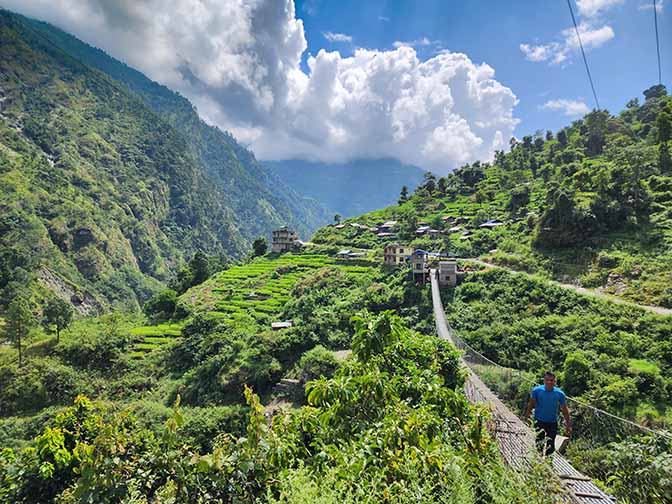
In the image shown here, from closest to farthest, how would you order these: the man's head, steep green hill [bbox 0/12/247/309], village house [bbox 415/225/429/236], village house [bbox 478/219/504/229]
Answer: the man's head, village house [bbox 478/219/504/229], village house [bbox 415/225/429/236], steep green hill [bbox 0/12/247/309]

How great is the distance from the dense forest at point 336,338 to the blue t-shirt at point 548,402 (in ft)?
2.53

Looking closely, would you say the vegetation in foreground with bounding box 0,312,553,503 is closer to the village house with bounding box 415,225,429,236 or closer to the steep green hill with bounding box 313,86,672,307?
the steep green hill with bounding box 313,86,672,307

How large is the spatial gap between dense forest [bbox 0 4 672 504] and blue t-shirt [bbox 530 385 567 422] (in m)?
0.77

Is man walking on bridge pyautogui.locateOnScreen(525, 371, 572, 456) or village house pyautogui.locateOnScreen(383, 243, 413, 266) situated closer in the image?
man walking on bridge pyautogui.locateOnScreen(525, 371, 572, 456)

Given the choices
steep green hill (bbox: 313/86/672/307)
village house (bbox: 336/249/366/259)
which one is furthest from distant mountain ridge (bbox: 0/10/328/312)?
steep green hill (bbox: 313/86/672/307)

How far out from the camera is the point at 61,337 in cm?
2980

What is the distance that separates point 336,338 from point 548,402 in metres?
23.0

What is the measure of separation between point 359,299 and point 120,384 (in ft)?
67.4

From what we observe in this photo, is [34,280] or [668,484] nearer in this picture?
[668,484]

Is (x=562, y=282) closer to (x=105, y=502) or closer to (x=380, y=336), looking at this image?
(x=380, y=336)

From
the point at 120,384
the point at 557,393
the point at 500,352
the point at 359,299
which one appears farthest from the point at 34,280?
the point at 557,393

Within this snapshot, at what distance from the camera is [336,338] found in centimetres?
2753

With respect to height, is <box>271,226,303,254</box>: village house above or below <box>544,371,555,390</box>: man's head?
above

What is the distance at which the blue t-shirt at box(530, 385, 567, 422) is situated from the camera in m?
5.20
